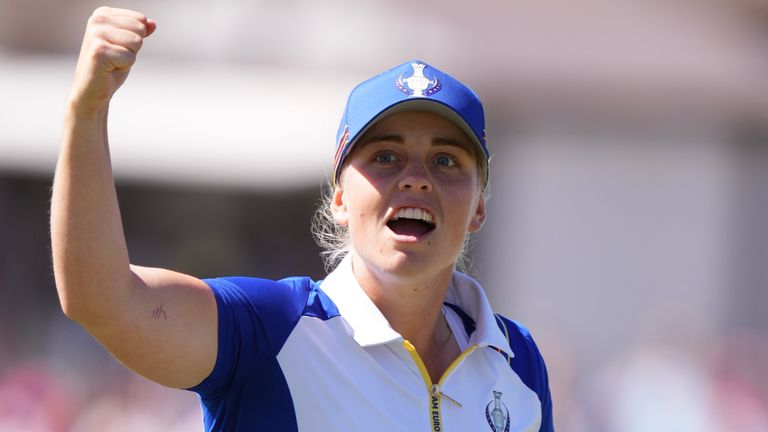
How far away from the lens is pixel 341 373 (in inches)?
85.7

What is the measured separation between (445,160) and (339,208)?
0.84 ft

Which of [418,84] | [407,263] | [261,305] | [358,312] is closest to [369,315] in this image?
[358,312]

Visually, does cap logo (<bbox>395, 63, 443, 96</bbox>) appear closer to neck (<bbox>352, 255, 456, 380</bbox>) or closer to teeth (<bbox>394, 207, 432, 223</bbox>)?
teeth (<bbox>394, 207, 432, 223</bbox>)

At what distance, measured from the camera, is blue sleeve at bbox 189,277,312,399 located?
199 cm

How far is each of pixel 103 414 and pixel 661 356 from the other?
336cm

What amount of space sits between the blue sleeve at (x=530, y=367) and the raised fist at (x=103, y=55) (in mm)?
1144

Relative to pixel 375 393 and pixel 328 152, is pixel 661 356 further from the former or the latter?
pixel 375 393

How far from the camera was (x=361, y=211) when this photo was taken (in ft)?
7.54

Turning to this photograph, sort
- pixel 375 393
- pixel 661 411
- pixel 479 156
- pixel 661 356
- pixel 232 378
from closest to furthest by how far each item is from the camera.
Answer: pixel 232 378
pixel 375 393
pixel 479 156
pixel 661 411
pixel 661 356

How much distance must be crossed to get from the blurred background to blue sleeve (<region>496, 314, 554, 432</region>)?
5.74 m

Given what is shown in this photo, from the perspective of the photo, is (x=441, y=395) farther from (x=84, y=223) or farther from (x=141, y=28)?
(x=141, y=28)

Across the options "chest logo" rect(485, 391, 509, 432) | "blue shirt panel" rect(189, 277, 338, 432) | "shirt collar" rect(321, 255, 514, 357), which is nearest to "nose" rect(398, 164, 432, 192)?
"shirt collar" rect(321, 255, 514, 357)

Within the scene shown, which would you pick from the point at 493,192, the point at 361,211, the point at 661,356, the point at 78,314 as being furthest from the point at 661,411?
the point at 78,314

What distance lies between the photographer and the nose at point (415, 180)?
7.44ft
